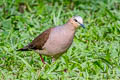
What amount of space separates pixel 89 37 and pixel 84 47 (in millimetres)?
694

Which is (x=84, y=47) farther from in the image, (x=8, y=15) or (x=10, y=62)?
(x=8, y=15)

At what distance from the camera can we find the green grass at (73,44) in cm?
756

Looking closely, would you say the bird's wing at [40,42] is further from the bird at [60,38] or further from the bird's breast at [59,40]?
the bird's breast at [59,40]

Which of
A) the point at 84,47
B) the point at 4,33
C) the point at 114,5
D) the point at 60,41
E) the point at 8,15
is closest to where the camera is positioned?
the point at 60,41

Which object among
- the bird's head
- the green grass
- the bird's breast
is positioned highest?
the bird's head

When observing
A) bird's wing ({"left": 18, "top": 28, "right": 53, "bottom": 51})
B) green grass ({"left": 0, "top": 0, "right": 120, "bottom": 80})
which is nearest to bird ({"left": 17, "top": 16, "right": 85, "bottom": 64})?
bird's wing ({"left": 18, "top": 28, "right": 53, "bottom": 51})

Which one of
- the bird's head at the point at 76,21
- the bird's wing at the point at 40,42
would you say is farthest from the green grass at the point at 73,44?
the bird's head at the point at 76,21

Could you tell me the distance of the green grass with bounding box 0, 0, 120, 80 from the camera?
756 centimetres

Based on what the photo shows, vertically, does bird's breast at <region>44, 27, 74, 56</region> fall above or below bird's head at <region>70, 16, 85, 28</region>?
below

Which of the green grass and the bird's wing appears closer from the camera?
the green grass

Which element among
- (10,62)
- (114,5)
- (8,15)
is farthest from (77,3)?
(10,62)

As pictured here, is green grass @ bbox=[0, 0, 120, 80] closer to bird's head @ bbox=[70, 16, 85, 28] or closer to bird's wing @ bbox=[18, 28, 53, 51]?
bird's wing @ bbox=[18, 28, 53, 51]

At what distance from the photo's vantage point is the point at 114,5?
474 inches

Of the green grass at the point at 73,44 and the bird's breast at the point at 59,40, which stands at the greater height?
the bird's breast at the point at 59,40
